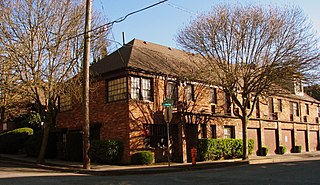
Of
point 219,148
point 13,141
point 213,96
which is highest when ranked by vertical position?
point 213,96

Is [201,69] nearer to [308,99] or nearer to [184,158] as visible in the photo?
[184,158]

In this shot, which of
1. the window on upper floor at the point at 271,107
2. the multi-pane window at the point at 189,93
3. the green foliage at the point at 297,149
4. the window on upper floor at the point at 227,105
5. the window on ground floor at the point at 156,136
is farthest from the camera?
the green foliage at the point at 297,149

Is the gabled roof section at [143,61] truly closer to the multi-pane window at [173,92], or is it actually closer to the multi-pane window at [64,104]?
the multi-pane window at [173,92]

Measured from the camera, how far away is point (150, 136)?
2241 centimetres

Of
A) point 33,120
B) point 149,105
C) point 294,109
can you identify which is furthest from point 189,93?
point 294,109

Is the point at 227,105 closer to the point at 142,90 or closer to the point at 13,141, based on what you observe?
the point at 142,90

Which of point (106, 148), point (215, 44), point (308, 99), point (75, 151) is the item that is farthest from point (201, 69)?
point (308, 99)

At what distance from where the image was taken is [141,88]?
22.5 m

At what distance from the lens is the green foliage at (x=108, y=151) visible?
2092 centimetres

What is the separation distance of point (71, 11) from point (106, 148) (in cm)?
788

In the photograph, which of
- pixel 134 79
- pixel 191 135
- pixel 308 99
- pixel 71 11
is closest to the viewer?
pixel 71 11

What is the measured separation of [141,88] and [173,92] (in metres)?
2.83

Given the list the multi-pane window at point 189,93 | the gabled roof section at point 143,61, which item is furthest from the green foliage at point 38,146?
the multi-pane window at point 189,93

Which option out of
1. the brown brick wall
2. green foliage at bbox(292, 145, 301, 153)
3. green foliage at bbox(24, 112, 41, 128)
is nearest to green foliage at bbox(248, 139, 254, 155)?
the brown brick wall
